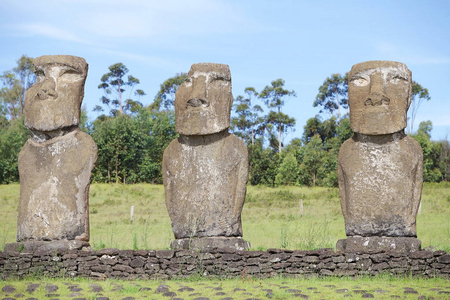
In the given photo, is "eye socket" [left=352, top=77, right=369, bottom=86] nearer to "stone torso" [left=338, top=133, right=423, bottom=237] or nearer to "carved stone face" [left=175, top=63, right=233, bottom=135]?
"stone torso" [left=338, top=133, right=423, bottom=237]

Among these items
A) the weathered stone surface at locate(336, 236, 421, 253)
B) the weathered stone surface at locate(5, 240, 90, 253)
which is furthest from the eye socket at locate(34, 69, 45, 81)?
the weathered stone surface at locate(336, 236, 421, 253)

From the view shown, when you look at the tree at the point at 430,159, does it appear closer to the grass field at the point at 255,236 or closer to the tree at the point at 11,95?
the grass field at the point at 255,236

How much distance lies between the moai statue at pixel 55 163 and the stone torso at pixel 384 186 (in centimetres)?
477

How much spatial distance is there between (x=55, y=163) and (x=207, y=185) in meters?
2.81

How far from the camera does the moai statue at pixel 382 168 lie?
10.9 metres

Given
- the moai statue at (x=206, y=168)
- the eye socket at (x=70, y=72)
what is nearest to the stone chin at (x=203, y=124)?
the moai statue at (x=206, y=168)

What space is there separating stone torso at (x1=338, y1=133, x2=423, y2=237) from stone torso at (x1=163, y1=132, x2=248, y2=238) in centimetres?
200

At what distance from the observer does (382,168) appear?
1100cm

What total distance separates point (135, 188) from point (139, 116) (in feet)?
48.4

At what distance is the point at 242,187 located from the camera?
11125 millimetres

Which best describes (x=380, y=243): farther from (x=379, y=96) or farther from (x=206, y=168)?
(x=206, y=168)

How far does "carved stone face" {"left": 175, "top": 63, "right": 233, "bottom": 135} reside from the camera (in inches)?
438

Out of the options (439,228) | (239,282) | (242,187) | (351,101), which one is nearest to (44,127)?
(242,187)

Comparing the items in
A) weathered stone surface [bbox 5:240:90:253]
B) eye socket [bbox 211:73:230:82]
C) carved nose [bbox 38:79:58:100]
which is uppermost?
eye socket [bbox 211:73:230:82]
